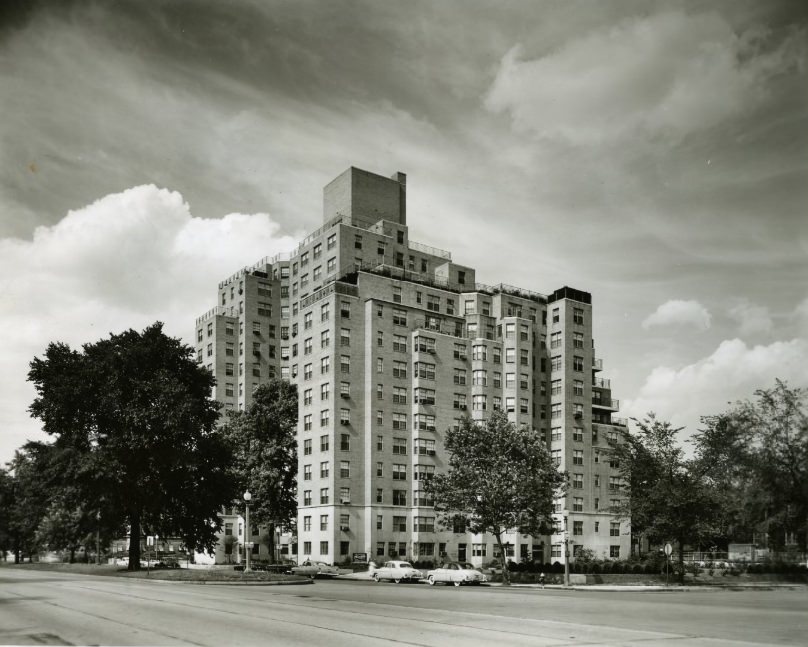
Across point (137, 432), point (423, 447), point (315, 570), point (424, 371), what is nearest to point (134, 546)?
point (137, 432)

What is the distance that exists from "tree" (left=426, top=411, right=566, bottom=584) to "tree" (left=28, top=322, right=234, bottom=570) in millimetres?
18262

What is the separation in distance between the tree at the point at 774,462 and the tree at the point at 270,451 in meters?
52.6

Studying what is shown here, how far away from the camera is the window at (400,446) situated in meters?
86.8

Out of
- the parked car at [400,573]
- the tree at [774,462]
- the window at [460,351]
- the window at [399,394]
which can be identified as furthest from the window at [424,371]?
the tree at [774,462]

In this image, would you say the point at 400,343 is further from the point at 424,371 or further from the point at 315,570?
the point at 315,570

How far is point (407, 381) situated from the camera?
8869 cm

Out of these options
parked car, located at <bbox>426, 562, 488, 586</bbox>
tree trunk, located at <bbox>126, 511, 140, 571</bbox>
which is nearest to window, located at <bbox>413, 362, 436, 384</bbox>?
tree trunk, located at <bbox>126, 511, 140, 571</bbox>

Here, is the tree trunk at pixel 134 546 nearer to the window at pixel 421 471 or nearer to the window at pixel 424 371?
the window at pixel 421 471

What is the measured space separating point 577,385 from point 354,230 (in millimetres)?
34773

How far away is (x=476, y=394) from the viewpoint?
→ 9312 centimetres

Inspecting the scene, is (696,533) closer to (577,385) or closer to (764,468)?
(764,468)

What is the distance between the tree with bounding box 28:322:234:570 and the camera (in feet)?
181

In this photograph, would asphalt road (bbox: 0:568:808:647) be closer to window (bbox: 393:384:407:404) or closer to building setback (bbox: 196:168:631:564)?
building setback (bbox: 196:168:631:564)

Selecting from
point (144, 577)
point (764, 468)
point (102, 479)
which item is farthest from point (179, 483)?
point (764, 468)
